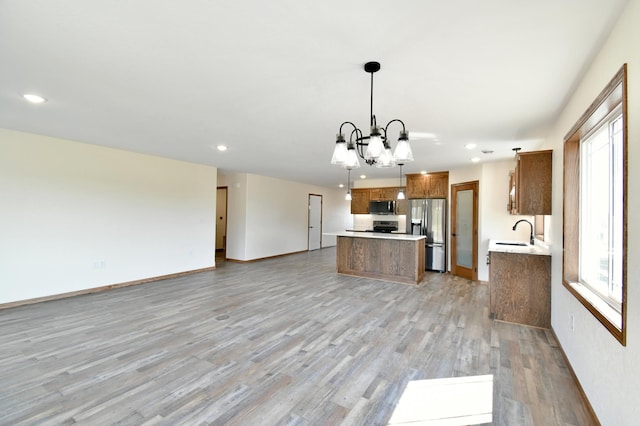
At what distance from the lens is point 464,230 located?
20.6 feet

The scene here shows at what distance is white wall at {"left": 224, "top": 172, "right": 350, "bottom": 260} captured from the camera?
764cm

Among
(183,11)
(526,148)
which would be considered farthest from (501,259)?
(183,11)

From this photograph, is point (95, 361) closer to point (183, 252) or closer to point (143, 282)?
point (143, 282)

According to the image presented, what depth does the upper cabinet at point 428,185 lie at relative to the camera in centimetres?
677

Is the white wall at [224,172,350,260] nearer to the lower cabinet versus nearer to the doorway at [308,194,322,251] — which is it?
the doorway at [308,194,322,251]

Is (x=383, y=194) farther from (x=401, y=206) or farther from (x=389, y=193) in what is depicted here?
(x=401, y=206)

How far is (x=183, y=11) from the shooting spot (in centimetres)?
153

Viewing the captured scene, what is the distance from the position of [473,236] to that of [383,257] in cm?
203

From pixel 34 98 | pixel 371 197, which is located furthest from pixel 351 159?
pixel 371 197

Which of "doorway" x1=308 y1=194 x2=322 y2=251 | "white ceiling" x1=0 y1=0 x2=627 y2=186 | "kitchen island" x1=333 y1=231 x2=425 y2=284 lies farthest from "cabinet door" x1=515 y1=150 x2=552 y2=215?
"doorway" x1=308 y1=194 x2=322 y2=251

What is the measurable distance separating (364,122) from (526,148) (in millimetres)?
3046

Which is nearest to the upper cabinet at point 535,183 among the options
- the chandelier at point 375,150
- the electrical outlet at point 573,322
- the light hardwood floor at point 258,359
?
the electrical outlet at point 573,322

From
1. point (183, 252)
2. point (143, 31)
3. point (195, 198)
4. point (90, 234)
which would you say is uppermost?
point (143, 31)

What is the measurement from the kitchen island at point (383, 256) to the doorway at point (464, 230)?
1045mm
